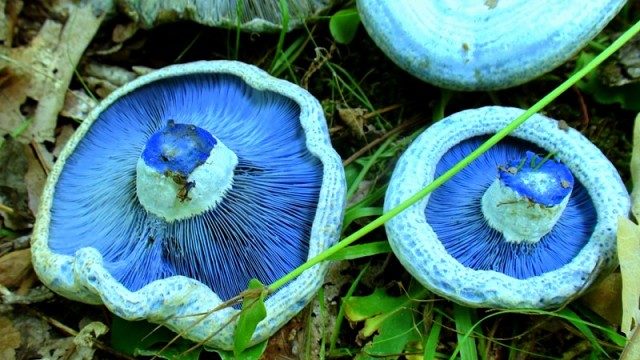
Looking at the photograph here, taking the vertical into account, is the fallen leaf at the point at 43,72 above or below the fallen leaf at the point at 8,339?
above

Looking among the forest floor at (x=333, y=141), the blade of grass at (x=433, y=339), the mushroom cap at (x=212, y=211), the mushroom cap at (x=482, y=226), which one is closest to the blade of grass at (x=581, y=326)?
the forest floor at (x=333, y=141)

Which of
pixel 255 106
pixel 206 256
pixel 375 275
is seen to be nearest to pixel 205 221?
pixel 206 256

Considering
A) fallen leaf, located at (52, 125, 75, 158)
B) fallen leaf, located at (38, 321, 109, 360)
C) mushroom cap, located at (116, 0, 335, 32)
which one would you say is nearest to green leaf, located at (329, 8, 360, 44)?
mushroom cap, located at (116, 0, 335, 32)

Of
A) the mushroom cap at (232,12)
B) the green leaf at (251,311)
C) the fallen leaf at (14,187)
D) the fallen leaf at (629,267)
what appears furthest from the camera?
the mushroom cap at (232,12)

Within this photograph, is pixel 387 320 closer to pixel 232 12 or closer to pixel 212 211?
pixel 212 211

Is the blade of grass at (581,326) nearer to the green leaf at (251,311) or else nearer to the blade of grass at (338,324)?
the blade of grass at (338,324)

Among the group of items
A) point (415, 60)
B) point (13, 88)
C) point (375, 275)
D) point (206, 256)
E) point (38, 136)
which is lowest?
point (375, 275)

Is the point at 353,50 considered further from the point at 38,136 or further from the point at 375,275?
the point at 38,136

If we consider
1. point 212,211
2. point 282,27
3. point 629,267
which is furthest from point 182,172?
point 629,267
